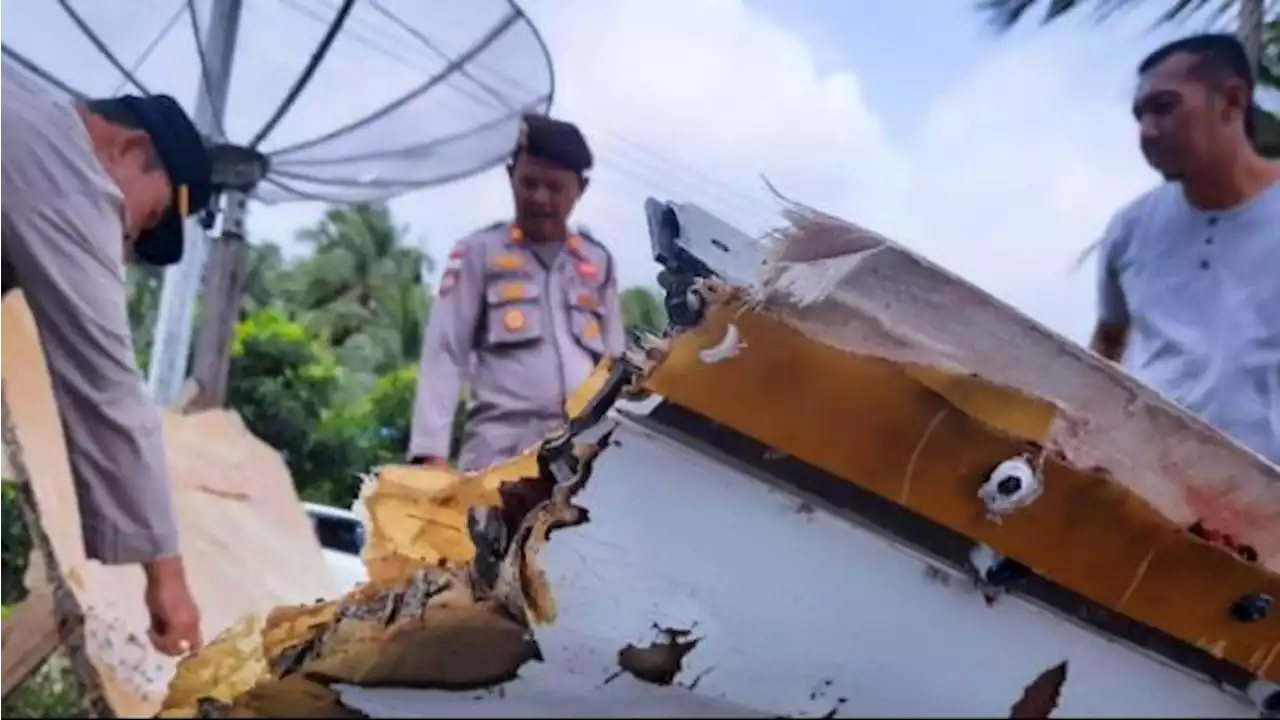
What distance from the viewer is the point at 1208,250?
2.01 metres

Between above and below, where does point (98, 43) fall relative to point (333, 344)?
above

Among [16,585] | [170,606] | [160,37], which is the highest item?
[160,37]

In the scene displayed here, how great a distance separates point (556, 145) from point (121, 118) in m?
1.18

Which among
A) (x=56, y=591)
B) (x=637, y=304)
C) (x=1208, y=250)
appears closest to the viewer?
(x=1208, y=250)

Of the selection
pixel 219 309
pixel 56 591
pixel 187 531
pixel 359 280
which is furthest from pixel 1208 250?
pixel 359 280

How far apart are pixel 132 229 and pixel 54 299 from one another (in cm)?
20

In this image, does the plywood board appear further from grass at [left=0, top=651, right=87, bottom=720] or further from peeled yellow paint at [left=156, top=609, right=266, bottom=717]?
grass at [left=0, top=651, right=87, bottom=720]

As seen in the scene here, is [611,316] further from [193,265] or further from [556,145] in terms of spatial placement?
[193,265]

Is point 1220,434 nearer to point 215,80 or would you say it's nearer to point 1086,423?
point 1086,423

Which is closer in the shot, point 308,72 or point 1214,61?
point 1214,61

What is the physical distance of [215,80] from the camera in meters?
5.34

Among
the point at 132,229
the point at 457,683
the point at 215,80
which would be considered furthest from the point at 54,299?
the point at 215,80

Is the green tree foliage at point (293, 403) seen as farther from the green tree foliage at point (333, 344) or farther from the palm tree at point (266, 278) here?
the palm tree at point (266, 278)

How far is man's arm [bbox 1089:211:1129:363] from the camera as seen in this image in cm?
218
